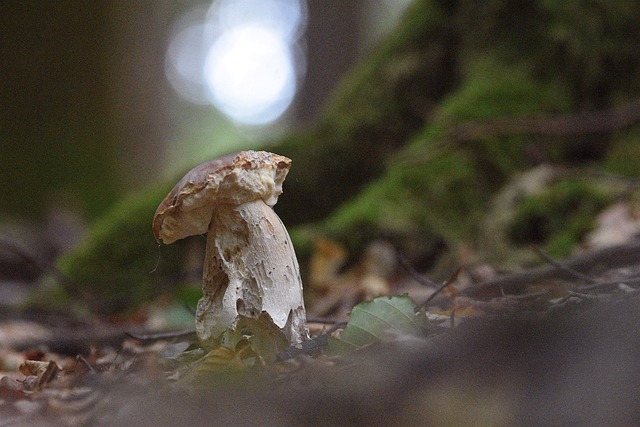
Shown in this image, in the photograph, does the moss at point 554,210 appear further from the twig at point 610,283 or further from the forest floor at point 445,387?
the forest floor at point 445,387

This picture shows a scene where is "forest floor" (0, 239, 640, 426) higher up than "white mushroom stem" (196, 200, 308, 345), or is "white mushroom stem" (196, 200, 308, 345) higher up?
"white mushroom stem" (196, 200, 308, 345)

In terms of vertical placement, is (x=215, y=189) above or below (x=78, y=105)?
below

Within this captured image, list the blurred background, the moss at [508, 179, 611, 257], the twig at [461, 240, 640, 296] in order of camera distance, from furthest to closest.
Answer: the blurred background
the moss at [508, 179, 611, 257]
the twig at [461, 240, 640, 296]

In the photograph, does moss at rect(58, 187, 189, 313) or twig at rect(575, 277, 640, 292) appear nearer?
twig at rect(575, 277, 640, 292)

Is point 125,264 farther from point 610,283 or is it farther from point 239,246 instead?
point 610,283

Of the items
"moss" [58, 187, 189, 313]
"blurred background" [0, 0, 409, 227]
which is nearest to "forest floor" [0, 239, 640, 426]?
"moss" [58, 187, 189, 313]

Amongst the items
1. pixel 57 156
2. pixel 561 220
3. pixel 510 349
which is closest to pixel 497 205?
pixel 561 220

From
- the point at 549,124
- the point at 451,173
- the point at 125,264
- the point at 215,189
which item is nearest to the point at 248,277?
the point at 215,189

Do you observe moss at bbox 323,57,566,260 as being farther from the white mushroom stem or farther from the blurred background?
the blurred background
